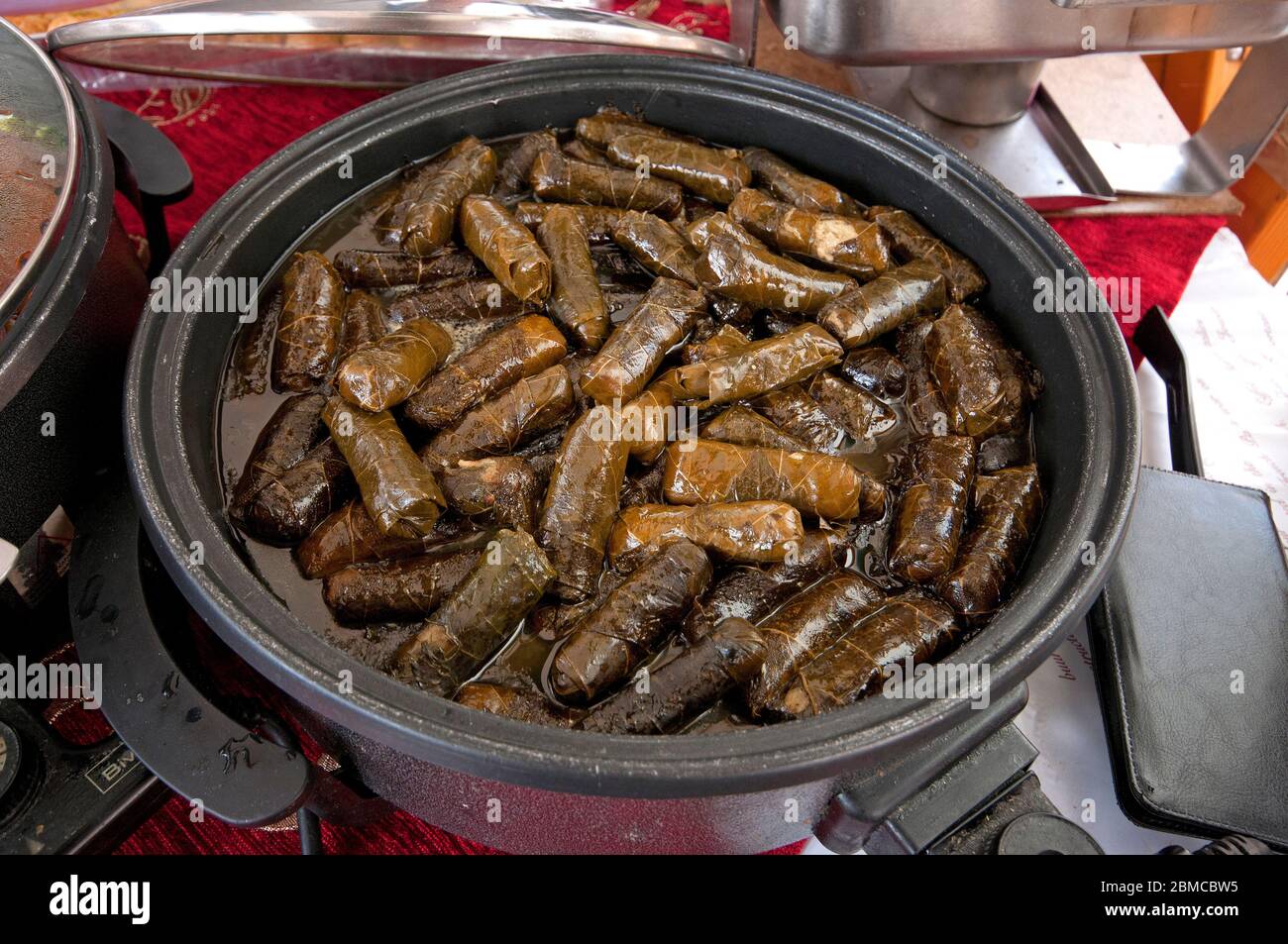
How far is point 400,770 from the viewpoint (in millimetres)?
2170

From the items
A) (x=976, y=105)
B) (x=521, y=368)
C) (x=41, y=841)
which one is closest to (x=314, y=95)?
(x=521, y=368)

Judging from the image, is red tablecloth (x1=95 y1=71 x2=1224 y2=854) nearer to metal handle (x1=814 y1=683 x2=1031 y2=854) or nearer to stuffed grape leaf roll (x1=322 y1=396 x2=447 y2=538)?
stuffed grape leaf roll (x1=322 y1=396 x2=447 y2=538)

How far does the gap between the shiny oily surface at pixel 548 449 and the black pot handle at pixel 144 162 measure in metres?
0.40

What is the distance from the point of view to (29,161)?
241cm

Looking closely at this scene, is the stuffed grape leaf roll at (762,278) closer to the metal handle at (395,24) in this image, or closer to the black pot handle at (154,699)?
the metal handle at (395,24)

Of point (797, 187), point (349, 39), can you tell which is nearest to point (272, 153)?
point (349, 39)

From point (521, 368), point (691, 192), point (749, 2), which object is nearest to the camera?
point (521, 368)

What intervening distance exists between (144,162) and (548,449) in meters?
1.48

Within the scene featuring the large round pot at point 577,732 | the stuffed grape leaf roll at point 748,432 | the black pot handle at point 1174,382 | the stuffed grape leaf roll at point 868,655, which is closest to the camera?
the large round pot at point 577,732

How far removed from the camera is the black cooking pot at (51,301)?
7.34 ft

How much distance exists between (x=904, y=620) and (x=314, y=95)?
3.84 m

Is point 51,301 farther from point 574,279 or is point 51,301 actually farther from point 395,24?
point 395,24

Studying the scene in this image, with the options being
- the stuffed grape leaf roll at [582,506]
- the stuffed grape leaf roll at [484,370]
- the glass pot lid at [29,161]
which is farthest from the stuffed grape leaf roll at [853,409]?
the glass pot lid at [29,161]
